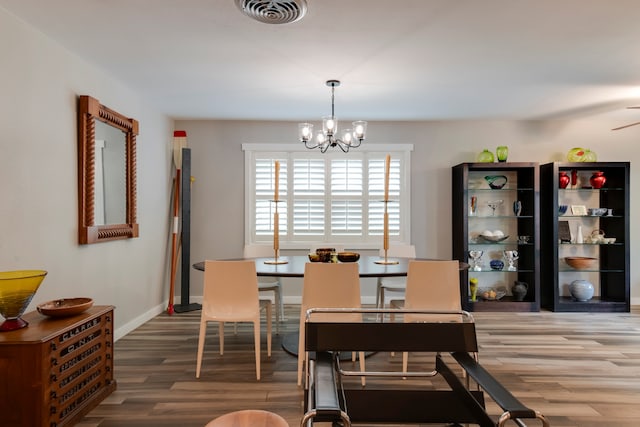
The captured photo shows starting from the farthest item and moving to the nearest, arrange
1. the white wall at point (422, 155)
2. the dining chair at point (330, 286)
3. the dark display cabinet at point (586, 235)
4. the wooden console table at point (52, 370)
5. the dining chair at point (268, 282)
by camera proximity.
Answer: the white wall at point (422, 155) < the dark display cabinet at point (586, 235) < the dining chair at point (268, 282) < the dining chair at point (330, 286) < the wooden console table at point (52, 370)

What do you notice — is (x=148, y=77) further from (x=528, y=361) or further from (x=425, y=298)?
(x=528, y=361)

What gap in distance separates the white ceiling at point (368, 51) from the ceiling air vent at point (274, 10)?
0.10 m

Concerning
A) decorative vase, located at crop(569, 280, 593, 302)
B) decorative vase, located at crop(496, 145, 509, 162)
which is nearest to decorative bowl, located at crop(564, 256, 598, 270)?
decorative vase, located at crop(569, 280, 593, 302)

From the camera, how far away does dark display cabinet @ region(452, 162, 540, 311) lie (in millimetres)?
5023

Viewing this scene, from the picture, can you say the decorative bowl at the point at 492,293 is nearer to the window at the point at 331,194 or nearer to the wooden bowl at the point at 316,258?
the window at the point at 331,194

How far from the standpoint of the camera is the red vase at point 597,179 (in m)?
5.09

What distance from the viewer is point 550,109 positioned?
15.7ft

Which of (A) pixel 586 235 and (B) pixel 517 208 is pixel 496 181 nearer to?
(B) pixel 517 208

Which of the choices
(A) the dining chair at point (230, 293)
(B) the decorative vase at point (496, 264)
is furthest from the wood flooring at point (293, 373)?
(B) the decorative vase at point (496, 264)

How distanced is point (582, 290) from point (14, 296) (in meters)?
5.59

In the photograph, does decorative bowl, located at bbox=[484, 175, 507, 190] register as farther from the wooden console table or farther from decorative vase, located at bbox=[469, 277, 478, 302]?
the wooden console table

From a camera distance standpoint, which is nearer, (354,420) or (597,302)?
(354,420)

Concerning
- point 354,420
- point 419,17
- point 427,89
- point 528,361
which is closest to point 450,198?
point 427,89

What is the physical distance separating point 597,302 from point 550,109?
2.38 m
